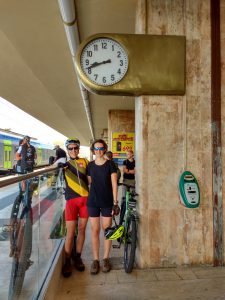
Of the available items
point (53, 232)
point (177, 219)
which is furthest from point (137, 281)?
point (53, 232)

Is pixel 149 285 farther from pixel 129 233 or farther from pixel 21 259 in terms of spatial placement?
pixel 21 259

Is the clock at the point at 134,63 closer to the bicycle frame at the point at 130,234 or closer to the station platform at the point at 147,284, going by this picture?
the bicycle frame at the point at 130,234

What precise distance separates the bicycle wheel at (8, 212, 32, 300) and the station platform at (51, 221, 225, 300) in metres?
0.49

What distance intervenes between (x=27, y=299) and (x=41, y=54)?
4.72 metres

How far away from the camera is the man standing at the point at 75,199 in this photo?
10.9 ft

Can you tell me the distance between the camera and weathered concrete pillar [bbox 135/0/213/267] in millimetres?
3367

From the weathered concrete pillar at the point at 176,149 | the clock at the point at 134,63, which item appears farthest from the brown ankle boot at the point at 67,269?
the clock at the point at 134,63

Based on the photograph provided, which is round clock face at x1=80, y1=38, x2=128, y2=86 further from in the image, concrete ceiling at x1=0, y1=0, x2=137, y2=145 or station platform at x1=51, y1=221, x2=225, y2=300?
station platform at x1=51, y1=221, x2=225, y2=300

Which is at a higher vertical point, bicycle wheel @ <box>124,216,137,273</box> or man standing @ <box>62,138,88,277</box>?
man standing @ <box>62,138,88,277</box>

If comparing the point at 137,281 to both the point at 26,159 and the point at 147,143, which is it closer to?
the point at 147,143

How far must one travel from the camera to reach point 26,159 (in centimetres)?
707

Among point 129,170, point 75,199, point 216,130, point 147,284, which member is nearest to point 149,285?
point 147,284

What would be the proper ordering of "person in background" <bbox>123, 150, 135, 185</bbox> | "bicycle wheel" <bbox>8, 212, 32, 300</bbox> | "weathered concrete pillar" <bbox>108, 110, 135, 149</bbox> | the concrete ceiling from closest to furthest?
"bicycle wheel" <bbox>8, 212, 32, 300</bbox>
the concrete ceiling
"person in background" <bbox>123, 150, 135, 185</bbox>
"weathered concrete pillar" <bbox>108, 110, 135, 149</bbox>

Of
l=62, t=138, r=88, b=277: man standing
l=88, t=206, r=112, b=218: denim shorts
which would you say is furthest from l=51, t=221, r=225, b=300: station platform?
l=88, t=206, r=112, b=218: denim shorts
